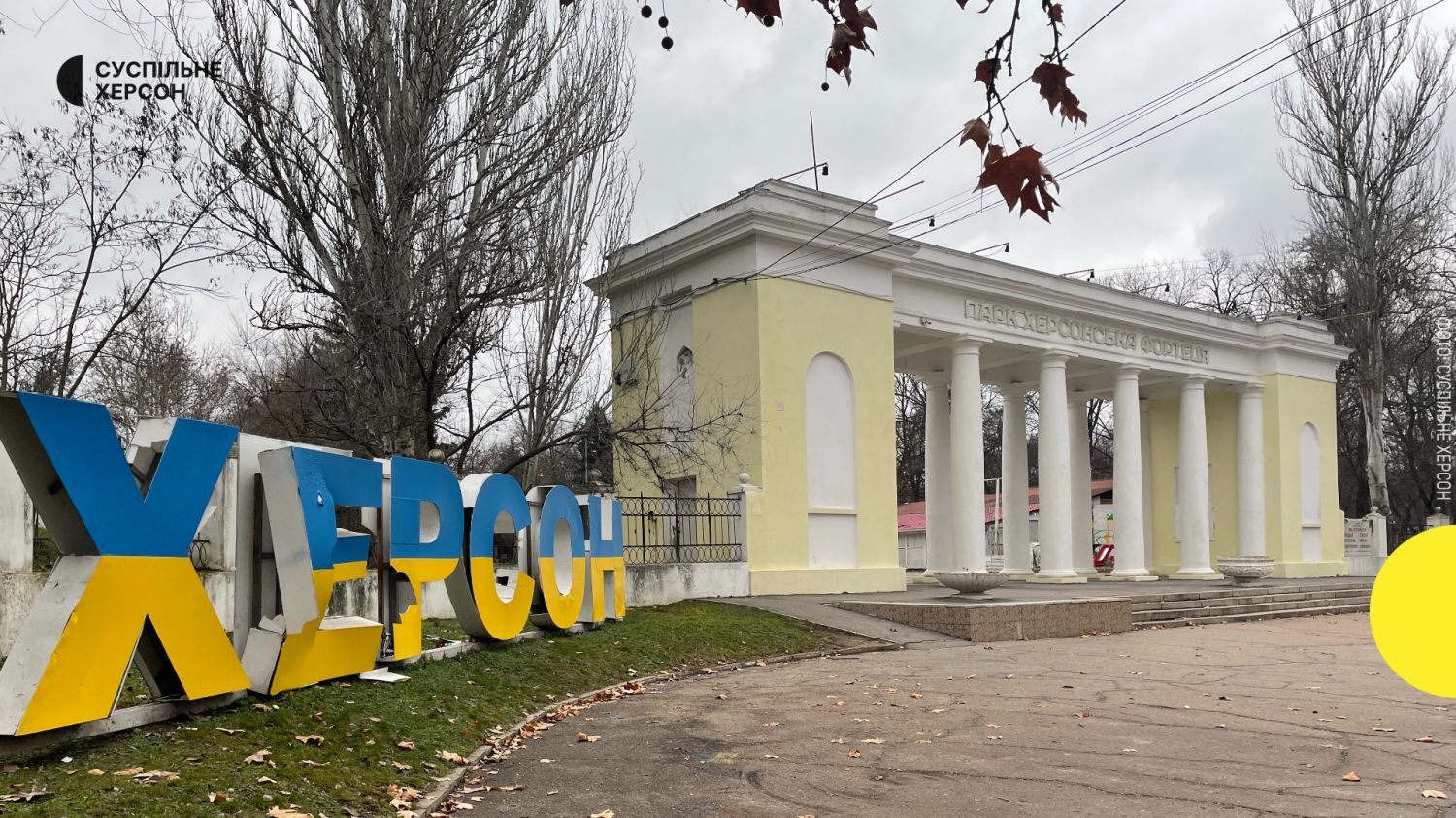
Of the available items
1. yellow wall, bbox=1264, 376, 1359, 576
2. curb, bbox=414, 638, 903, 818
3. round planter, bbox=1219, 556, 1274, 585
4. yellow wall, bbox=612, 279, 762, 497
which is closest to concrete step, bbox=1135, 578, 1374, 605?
round planter, bbox=1219, 556, 1274, 585

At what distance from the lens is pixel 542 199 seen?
17.9 meters

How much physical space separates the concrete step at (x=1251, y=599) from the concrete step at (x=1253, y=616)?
40 cm

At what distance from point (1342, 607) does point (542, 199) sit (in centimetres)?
1952

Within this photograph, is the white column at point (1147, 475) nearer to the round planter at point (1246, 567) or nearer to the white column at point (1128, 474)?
the white column at point (1128, 474)

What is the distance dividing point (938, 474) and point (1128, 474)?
18.3ft

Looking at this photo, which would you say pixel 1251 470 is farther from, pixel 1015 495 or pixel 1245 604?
pixel 1245 604

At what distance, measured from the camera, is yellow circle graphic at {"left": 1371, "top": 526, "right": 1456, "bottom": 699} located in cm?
368

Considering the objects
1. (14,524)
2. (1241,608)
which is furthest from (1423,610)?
(1241,608)

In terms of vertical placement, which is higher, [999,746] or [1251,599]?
[999,746]

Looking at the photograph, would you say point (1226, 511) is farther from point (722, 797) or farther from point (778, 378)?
point (722, 797)

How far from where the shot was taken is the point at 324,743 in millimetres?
7203

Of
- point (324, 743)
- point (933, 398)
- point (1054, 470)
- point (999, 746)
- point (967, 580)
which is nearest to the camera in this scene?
point (324, 743)

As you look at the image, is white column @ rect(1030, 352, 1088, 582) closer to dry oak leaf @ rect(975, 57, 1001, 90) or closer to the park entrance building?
the park entrance building

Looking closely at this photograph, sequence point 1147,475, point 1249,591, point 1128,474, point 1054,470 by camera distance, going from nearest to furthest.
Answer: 1. point 1249,591
2. point 1054,470
3. point 1128,474
4. point 1147,475
